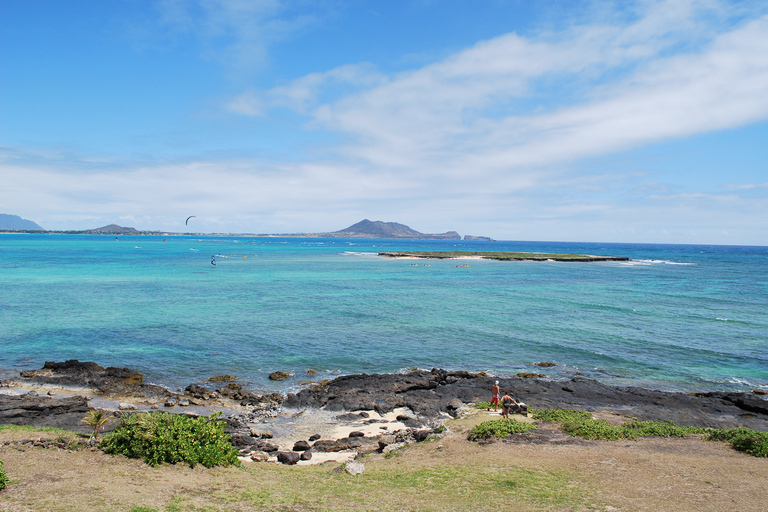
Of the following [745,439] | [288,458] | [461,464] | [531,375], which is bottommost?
[531,375]

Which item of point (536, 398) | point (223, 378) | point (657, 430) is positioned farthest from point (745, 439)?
point (223, 378)

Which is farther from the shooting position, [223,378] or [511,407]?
[223,378]

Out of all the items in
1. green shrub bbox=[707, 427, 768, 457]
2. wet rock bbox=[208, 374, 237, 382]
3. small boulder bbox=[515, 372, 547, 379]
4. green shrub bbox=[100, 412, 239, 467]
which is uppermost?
green shrub bbox=[100, 412, 239, 467]

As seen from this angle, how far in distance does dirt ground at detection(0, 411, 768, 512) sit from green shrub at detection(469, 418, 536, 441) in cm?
45

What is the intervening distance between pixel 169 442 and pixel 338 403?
32.4 ft

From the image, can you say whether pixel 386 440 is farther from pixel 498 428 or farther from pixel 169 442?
pixel 169 442

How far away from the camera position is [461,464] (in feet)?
44.3

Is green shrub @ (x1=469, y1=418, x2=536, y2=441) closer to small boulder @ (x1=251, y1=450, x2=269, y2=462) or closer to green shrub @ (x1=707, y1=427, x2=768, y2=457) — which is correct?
green shrub @ (x1=707, y1=427, x2=768, y2=457)

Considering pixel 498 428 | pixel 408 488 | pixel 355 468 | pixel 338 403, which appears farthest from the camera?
pixel 338 403

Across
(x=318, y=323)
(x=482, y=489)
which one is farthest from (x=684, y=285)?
(x=482, y=489)

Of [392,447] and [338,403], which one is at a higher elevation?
[392,447]

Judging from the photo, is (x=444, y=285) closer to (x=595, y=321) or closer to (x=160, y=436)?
(x=595, y=321)

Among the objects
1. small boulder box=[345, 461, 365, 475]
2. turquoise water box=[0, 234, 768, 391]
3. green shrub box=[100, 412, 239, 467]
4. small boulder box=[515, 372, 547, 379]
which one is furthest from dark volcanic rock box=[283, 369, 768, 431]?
green shrub box=[100, 412, 239, 467]

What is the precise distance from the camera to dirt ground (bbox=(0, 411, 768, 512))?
31.6 ft
